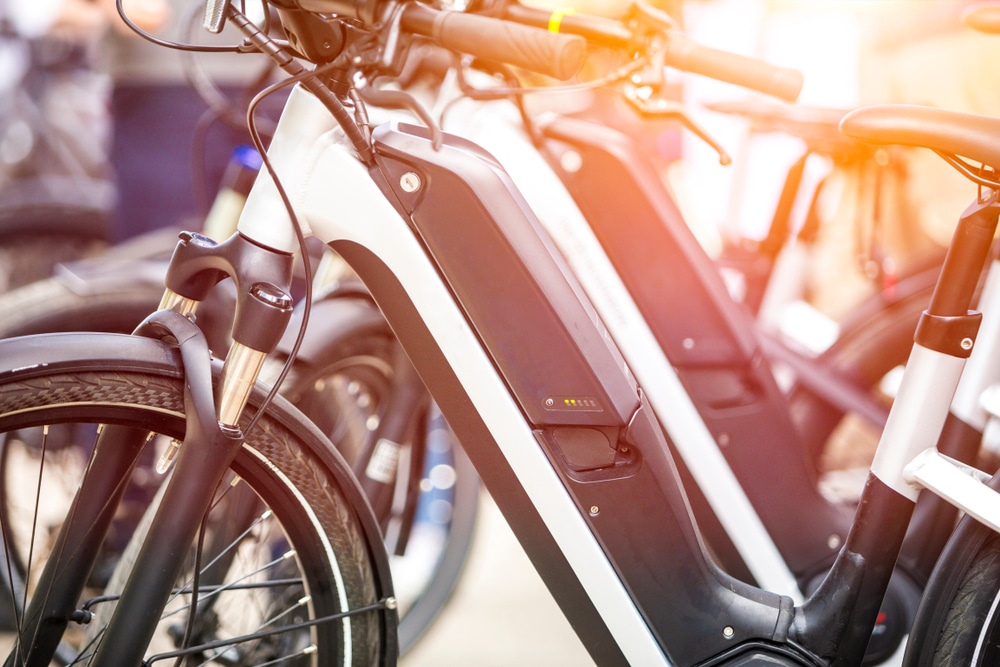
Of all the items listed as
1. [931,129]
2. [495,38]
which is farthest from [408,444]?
[931,129]

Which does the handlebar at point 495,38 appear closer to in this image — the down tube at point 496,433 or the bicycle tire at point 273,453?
the down tube at point 496,433

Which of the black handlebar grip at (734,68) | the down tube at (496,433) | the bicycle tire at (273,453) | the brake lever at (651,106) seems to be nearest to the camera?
the bicycle tire at (273,453)

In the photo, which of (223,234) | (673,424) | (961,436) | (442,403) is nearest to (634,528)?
(442,403)

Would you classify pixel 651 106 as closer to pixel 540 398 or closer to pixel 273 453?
pixel 540 398

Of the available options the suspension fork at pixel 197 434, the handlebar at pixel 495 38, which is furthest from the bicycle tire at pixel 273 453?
the handlebar at pixel 495 38

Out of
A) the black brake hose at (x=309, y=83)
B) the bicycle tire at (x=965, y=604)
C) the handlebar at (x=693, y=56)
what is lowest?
the bicycle tire at (x=965, y=604)

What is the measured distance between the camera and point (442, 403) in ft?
3.46

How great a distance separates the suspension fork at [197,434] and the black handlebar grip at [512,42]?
1.04 ft

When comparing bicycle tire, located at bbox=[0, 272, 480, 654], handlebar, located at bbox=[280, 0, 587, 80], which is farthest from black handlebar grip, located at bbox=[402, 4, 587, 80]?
bicycle tire, located at bbox=[0, 272, 480, 654]

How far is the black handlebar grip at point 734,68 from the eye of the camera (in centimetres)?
114

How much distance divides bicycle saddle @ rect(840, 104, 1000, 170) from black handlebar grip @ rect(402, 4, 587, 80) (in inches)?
14.4

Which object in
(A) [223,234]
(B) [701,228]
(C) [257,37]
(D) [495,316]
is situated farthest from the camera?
(B) [701,228]

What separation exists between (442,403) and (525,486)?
0.14 meters

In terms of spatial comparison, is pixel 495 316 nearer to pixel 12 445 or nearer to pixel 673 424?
pixel 673 424
